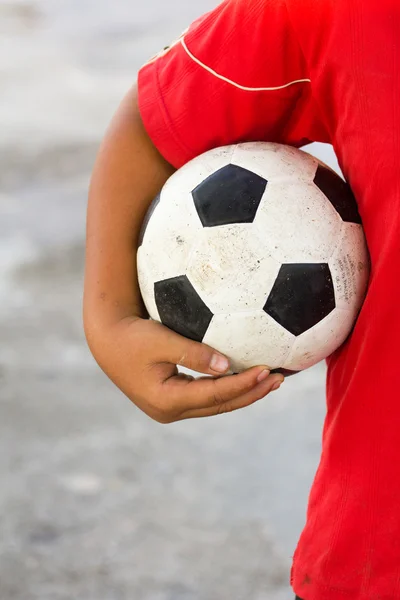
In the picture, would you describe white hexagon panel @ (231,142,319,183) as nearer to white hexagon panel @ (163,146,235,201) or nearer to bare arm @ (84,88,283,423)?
white hexagon panel @ (163,146,235,201)

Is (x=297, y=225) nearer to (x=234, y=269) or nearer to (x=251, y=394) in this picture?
(x=234, y=269)

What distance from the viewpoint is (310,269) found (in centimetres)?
110

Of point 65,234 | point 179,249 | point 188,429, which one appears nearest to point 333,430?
point 179,249

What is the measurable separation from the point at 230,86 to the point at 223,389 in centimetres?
36

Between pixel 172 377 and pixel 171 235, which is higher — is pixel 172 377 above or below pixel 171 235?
below

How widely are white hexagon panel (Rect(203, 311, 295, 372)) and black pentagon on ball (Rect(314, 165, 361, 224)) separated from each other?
0.15 m

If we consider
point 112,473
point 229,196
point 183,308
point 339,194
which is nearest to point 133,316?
point 183,308

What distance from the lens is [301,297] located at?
1111 millimetres

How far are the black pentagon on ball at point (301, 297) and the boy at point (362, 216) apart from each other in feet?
0.18

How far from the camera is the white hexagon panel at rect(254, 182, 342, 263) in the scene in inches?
43.0

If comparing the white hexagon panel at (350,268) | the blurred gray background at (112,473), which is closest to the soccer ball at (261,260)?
the white hexagon panel at (350,268)

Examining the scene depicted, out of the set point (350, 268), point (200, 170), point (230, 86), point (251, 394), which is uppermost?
point (230, 86)

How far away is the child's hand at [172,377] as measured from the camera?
42.0 inches

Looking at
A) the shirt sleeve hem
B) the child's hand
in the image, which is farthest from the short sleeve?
the child's hand
